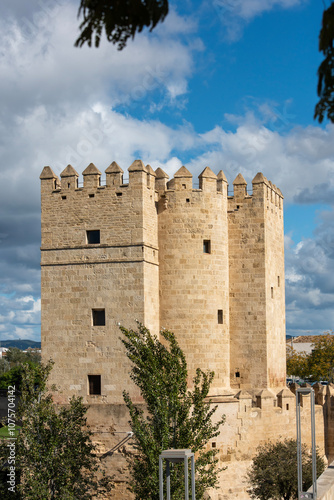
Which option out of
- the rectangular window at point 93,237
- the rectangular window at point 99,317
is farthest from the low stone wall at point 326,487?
the rectangular window at point 93,237

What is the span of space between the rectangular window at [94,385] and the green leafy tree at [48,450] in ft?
7.99

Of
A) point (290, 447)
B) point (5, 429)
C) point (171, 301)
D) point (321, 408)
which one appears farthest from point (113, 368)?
point (5, 429)

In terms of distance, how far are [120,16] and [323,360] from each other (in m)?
47.7

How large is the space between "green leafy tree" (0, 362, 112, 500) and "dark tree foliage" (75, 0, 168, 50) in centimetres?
1691

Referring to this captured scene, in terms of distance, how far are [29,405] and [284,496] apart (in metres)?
9.61

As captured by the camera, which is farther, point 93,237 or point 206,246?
point 206,246

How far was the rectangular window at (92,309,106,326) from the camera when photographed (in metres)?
26.1

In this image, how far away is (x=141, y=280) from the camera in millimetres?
25781

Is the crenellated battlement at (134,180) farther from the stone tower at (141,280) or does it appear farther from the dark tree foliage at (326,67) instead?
the dark tree foliage at (326,67)

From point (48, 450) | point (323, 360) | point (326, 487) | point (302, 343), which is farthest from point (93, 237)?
point (302, 343)

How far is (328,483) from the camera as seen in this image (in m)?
20.0

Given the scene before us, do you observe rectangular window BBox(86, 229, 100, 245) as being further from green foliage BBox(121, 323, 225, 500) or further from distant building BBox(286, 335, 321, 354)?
distant building BBox(286, 335, 321, 354)

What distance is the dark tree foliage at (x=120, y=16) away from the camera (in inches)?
287

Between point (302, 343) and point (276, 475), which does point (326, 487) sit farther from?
point (302, 343)
